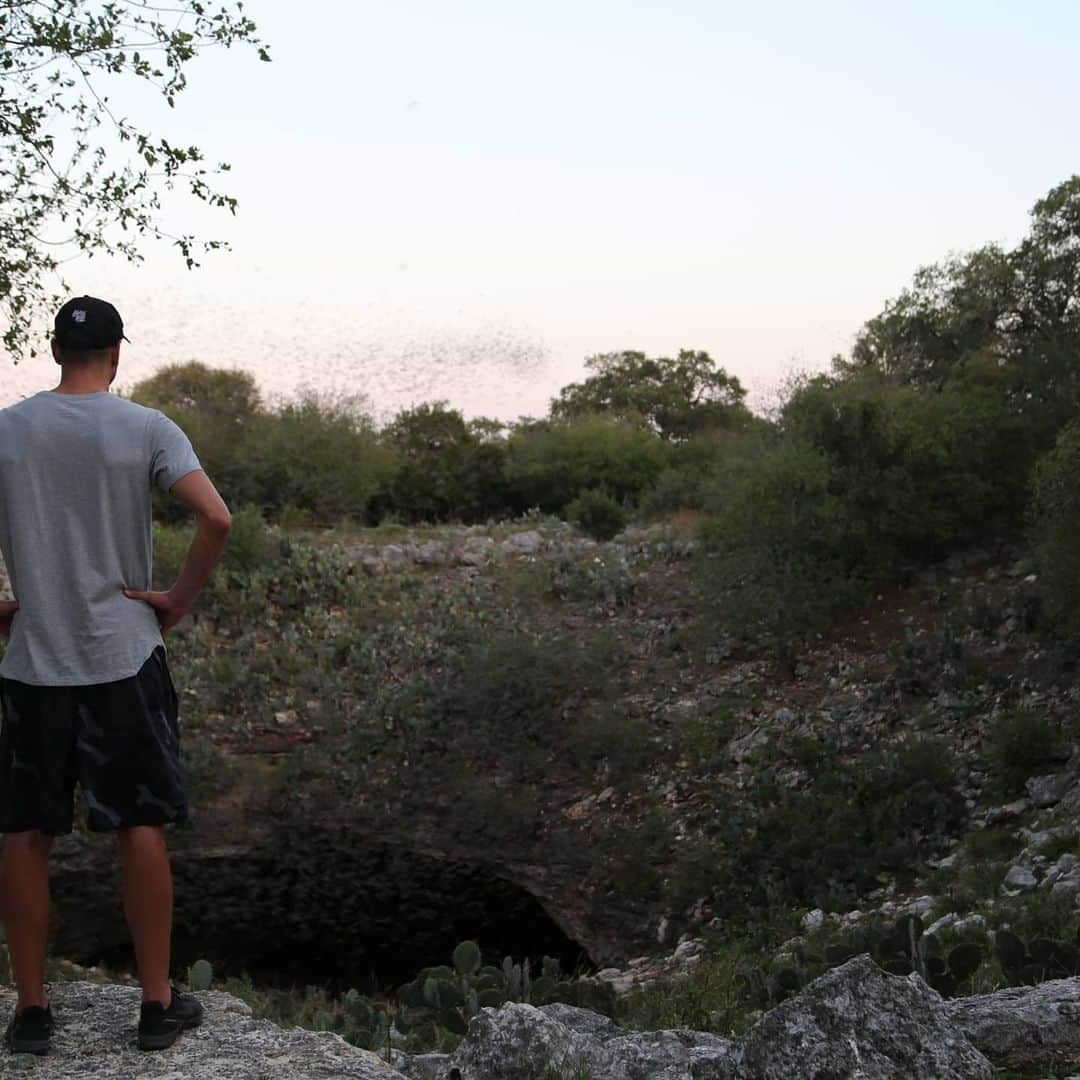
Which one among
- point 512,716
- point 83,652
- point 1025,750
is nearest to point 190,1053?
point 83,652

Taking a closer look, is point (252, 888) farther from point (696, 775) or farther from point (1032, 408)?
point (1032, 408)

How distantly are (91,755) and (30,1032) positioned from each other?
0.69 metres

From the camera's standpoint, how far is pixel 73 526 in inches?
124

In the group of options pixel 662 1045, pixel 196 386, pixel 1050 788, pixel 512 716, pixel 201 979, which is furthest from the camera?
pixel 196 386

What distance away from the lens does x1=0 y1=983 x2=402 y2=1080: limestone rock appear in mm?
3064

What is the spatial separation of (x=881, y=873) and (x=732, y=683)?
16.0 feet

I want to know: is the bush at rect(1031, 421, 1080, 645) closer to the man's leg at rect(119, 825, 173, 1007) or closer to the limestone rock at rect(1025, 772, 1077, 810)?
the limestone rock at rect(1025, 772, 1077, 810)

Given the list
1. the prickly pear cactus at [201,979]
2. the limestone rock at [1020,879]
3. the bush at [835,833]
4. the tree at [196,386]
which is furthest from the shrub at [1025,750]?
the tree at [196,386]

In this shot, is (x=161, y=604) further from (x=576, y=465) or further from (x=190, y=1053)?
(x=576, y=465)

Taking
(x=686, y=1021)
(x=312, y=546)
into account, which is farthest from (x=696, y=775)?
(x=312, y=546)

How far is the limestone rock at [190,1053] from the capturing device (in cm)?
306

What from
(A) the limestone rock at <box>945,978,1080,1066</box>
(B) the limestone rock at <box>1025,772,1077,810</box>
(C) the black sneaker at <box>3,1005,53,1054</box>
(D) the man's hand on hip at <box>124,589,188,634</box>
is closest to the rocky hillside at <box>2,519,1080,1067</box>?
(B) the limestone rock at <box>1025,772,1077,810</box>

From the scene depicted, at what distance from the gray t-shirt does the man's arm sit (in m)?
0.04

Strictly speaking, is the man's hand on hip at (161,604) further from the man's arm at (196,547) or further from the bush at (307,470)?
the bush at (307,470)
